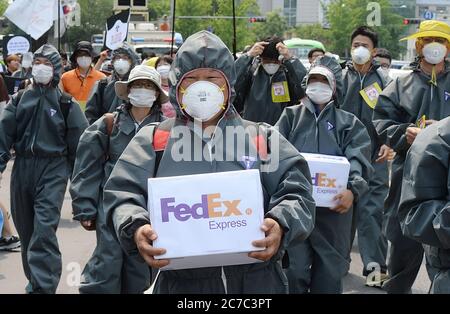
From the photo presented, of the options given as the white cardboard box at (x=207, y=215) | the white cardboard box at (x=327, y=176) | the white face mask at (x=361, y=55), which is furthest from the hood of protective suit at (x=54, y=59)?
the white cardboard box at (x=207, y=215)

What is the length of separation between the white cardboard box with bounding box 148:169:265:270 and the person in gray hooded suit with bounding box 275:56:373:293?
2.44m

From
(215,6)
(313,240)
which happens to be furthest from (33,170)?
(215,6)

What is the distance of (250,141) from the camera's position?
384cm

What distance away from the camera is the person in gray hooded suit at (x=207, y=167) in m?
3.69

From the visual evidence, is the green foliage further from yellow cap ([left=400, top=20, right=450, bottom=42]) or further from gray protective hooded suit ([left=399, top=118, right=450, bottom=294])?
gray protective hooded suit ([left=399, top=118, right=450, bottom=294])

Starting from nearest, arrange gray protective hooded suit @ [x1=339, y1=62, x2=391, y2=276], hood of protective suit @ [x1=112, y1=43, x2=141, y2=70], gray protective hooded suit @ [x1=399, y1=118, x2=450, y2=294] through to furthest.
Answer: gray protective hooded suit @ [x1=399, y1=118, x2=450, y2=294] < gray protective hooded suit @ [x1=339, y1=62, x2=391, y2=276] < hood of protective suit @ [x1=112, y1=43, x2=141, y2=70]

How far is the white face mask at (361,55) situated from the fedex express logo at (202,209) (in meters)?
5.60

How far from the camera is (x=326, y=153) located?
6266 mm

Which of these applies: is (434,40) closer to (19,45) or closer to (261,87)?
(261,87)

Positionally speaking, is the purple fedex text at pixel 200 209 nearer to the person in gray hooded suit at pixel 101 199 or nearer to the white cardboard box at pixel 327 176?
the white cardboard box at pixel 327 176

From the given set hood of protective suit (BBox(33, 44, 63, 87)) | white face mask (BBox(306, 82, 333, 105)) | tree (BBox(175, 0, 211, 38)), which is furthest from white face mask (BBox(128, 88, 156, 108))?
tree (BBox(175, 0, 211, 38))

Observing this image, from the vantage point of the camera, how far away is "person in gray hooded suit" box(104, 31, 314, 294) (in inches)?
145
